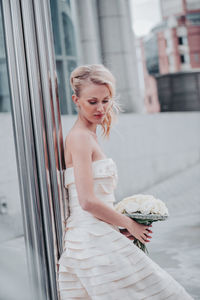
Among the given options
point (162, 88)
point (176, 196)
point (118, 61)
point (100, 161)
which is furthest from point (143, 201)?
A: point (162, 88)

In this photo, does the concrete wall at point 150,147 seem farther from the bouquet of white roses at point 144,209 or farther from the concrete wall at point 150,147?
the bouquet of white roses at point 144,209

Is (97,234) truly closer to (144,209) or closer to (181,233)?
(144,209)

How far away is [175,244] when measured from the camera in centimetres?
327

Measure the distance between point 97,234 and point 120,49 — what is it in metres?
4.98

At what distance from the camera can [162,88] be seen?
7.30 meters

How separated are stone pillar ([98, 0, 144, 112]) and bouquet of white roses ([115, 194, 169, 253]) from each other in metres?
4.53

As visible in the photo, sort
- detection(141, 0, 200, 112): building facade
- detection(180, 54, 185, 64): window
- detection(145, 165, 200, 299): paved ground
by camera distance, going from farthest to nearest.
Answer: detection(180, 54, 185, 64): window
detection(141, 0, 200, 112): building facade
detection(145, 165, 200, 299): paved ground

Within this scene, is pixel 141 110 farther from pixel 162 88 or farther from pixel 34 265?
pixel 34 265

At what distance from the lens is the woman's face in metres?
1.22

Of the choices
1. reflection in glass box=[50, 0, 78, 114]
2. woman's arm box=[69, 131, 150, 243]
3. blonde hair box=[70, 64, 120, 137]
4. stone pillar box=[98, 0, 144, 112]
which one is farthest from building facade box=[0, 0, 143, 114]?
woman's arm box=[69, 131, 150, 243]

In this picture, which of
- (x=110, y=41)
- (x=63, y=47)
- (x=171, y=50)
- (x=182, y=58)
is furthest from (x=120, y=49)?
(x=63, y=47)

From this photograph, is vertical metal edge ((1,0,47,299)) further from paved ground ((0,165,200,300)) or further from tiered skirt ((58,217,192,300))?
tiered skirt ((58,217,192,300))

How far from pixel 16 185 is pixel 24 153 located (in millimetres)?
119

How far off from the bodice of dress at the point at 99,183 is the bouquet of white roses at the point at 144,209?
0.06m
